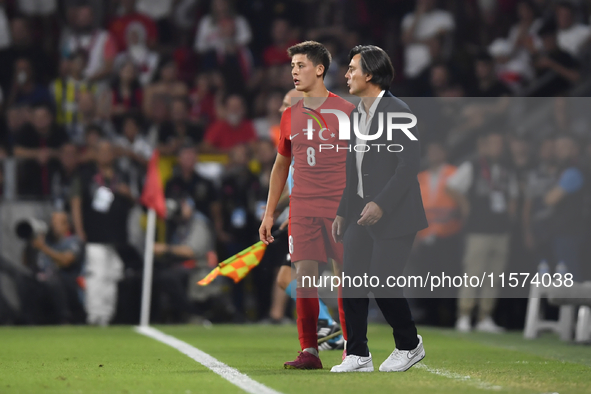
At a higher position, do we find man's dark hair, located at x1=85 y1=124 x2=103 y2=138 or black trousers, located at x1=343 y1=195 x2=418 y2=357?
man's dark hair, located at x1=85 y1=124 x2=103 y2=138

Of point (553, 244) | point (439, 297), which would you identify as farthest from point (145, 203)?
point (553, 244)

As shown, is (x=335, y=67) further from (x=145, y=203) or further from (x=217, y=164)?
(x=145, y=203)

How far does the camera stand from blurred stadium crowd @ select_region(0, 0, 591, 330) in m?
13.0

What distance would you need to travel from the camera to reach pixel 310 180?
700 cm

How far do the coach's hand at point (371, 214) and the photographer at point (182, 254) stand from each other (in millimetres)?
7247

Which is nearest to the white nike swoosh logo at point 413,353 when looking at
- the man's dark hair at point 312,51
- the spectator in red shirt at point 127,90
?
the man's dark hair at point 312,51

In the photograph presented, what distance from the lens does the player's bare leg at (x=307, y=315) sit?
6.88 m

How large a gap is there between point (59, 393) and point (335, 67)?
1156cm

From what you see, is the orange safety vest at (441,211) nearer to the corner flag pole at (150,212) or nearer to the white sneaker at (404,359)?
the corner flag pole at (150,212)

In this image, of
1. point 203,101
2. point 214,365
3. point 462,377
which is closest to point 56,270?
point 203,101

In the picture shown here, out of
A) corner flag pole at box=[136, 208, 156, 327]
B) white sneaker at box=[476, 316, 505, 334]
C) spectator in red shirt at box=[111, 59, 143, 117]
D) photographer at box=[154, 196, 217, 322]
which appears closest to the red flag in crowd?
corner flag pole at box=[136, 208, 156, 327]

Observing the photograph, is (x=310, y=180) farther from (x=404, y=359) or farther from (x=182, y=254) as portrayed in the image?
(x=182, y=254)

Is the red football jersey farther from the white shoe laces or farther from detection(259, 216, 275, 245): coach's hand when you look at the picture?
the white shoe laces

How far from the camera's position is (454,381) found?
20.1 ft
